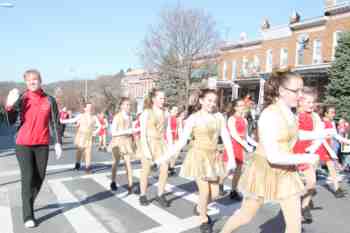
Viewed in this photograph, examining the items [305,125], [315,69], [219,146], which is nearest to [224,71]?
[315,69]

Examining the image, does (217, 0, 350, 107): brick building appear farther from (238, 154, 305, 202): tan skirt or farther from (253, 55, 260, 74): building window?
(238, 154, 305, 202): tan skirt

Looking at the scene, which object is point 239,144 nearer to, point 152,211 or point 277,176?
point 152,211

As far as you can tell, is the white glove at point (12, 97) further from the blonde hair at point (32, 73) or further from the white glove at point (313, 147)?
the white glove at point (313, 147)

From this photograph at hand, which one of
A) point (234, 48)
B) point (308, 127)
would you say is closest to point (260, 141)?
point (308, 127)

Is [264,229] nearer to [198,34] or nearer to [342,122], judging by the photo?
[342,122]

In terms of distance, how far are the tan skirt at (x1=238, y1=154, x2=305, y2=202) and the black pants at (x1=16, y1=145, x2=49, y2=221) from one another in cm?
287

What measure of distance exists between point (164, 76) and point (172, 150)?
1353 inches

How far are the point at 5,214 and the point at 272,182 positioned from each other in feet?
13.1

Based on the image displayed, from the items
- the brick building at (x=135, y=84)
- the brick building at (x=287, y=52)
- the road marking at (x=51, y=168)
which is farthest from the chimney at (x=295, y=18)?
the brick building at (x=135, y=84)

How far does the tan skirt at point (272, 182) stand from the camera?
12.6 ft

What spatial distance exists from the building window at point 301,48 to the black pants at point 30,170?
30773 mm

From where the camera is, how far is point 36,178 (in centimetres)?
557

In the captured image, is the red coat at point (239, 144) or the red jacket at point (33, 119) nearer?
the red jacket at point (33, 119)

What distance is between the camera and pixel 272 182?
388cm
